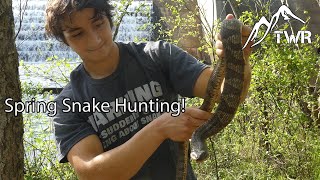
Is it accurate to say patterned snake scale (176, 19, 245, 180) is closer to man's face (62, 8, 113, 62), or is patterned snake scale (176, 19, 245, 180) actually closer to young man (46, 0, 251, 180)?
young man (46, 0, 251, 180)

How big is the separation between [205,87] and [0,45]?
188cm

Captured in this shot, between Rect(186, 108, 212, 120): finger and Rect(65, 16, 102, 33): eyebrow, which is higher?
Rect(65, 16, 102, 33): eyebrow

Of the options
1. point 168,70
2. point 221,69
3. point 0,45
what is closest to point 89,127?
point 168,70

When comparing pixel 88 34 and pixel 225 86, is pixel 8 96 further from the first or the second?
pixel 225 86

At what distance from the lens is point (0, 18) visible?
11.1 ft

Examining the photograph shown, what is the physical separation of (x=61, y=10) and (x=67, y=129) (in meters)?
0.54

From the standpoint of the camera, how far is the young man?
2.18 metres

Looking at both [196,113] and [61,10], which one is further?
[61,10]

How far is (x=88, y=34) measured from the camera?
2.17 metres

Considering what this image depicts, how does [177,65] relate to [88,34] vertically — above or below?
below

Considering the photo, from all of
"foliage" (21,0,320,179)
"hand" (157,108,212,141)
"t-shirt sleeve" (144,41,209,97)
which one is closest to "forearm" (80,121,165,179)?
"hand" (157,108,212,141)

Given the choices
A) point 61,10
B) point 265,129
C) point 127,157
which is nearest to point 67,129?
point 127,157

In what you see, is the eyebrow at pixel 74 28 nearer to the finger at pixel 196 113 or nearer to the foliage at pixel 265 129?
the finger at pixel 196 113

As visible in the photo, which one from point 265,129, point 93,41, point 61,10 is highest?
point 61,10
